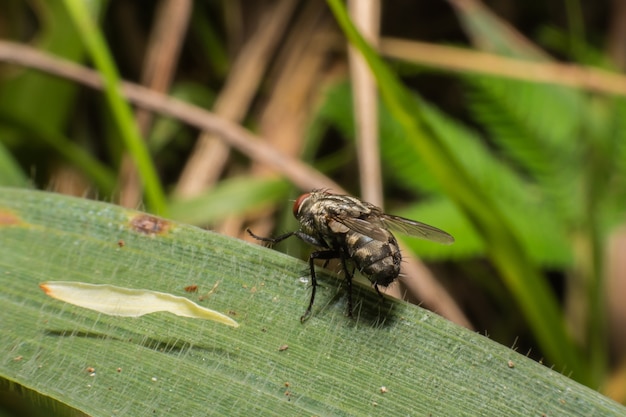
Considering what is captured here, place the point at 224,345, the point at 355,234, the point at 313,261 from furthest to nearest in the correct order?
the point at 355,234 < the point at 313,261 < the point at 224,345

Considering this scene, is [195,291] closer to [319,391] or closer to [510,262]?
[319,391]

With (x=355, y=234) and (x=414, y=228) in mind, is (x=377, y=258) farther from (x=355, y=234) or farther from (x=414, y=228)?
(x=414, y=228)

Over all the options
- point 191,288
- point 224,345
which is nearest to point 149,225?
point 191,288

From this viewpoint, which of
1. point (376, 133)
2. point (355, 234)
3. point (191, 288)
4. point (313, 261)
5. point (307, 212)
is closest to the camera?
point (191, 288)

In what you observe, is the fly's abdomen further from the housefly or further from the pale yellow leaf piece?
the pale yellow leaf piece

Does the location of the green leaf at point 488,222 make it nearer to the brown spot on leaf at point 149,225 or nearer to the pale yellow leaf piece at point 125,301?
the brown spot on leaf at point 149,225

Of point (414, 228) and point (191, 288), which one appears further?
point (414, 228)
